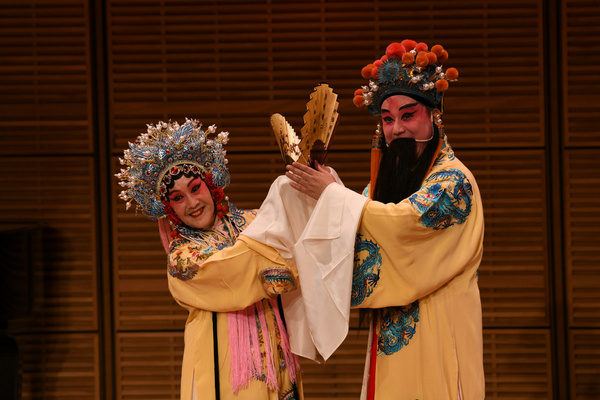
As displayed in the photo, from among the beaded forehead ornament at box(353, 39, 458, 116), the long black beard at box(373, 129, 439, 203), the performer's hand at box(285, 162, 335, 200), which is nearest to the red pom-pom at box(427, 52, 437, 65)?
the beaded forehead ornament at box(353, 39, 458, 116)

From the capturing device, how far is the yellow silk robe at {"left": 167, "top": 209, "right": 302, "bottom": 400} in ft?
6.61

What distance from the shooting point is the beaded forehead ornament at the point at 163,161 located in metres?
2.11

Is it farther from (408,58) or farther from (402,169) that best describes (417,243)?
(408,58)

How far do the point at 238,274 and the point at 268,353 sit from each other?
0.30 metres

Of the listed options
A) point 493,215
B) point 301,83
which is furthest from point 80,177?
point 493,215

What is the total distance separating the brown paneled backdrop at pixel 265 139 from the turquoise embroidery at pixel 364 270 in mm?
1507

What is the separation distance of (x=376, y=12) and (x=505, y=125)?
0.94 metres

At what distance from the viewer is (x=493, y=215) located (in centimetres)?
341

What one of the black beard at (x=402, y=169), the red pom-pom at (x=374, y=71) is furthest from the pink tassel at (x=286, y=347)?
the red pom-pom at (x=374, y=71)

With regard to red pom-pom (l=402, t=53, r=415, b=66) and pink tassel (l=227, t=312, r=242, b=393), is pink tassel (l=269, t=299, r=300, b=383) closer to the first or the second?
pink tassel (l=227, t=312, r=242, b=393)

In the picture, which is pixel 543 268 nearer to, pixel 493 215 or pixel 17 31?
pixel 493 215

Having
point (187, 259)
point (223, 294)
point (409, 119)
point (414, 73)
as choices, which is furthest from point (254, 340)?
point (414, 73)

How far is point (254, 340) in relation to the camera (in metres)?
2.08

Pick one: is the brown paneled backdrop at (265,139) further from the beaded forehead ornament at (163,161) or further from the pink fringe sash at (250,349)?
the pink fringe sash at (250,349)
